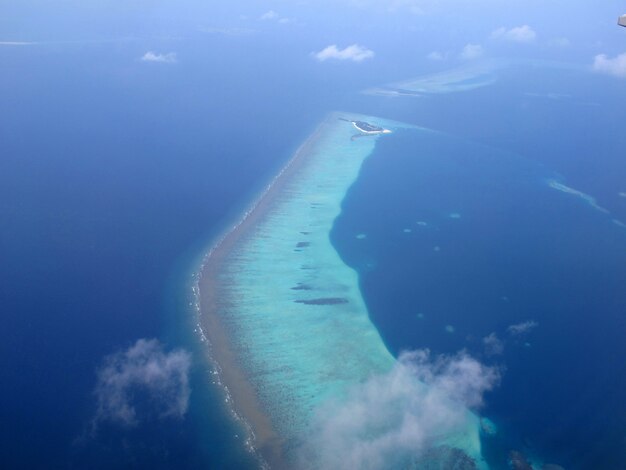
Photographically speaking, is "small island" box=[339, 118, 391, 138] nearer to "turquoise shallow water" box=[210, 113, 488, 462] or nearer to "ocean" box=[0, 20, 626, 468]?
"ocean" box=[0, 20, 626, 468]

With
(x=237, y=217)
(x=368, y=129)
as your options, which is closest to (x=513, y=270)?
(x=237, y=217)

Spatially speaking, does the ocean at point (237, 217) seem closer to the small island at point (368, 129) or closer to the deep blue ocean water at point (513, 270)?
the deep blue ocean water at point (513, 270)

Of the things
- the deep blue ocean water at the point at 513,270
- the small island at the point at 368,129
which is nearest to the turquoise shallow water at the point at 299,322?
the deep blue ocean water at the point at 513,270

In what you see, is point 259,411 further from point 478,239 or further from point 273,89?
point 273,89

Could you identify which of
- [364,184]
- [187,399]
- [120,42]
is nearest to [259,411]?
[187,399]

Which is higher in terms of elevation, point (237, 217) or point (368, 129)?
point (368, 129)

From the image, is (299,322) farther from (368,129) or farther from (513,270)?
(368,129)

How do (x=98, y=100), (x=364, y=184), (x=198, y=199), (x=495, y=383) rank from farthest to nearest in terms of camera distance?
(x=98, y=100) → (x=364, y=184) → (x=198, y=199) → (x=495, y=383)
